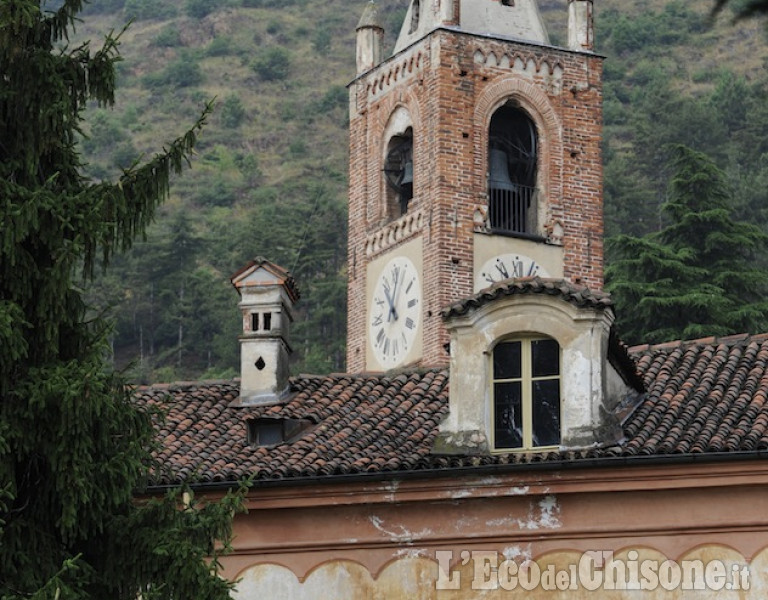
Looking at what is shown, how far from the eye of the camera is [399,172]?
4575 centimetres

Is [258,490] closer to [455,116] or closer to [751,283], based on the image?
[455,116]

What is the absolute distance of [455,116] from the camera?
141 ft

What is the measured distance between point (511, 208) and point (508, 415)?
865 inches

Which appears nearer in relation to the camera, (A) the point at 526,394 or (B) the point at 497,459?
(B) the point at 497,459

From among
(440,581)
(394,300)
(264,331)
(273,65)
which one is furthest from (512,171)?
(273,65)

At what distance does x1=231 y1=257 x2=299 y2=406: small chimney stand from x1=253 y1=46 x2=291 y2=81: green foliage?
114399 millimetres

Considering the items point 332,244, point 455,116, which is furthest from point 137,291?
point 455,116

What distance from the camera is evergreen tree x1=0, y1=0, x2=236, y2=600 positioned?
16078mm

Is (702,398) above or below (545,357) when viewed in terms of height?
below

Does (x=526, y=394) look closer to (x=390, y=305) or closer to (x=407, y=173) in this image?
(x=390, y=305)

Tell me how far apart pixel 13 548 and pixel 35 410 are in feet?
3.30

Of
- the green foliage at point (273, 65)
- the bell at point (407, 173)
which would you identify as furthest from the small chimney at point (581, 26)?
the green foliage at point (273, 65)

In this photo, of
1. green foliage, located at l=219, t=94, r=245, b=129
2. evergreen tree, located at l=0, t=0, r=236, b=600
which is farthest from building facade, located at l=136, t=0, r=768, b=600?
green foliage, located at l=219, t=94, r=245, b=129

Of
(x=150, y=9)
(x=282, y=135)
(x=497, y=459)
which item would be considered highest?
(x=150, y=9)
